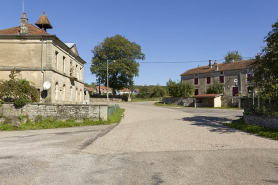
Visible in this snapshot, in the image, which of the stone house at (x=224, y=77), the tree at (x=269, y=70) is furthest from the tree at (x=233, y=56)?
the tree at (x=269, y=70)

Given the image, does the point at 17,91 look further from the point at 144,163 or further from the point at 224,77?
the point at 224,77

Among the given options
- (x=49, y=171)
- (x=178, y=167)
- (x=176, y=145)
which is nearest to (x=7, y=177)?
(x=49, y=171)

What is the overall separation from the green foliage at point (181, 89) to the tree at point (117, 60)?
10769 millimetres

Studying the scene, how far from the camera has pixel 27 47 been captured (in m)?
19.7

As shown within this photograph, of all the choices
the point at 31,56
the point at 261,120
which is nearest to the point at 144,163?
the point at 261,120

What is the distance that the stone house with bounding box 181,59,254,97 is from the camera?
135 ft

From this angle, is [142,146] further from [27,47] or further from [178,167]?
[27,47]

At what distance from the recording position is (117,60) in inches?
1998

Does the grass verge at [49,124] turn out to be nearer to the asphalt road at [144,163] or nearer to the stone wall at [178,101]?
the asphalt road at [144,163]

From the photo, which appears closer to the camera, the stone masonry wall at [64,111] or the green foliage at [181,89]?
the stone masonry wall at [64,111]

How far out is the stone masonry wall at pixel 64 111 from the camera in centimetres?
1603

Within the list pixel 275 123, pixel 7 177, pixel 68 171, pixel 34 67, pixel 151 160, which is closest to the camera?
pixel 7 177

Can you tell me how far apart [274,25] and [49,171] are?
46.6 feet

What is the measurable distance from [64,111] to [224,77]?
120 ft
